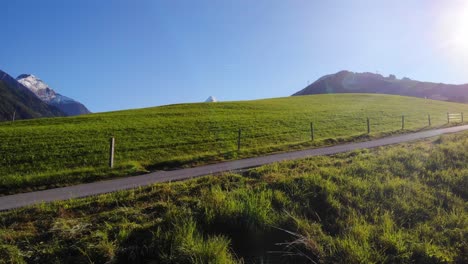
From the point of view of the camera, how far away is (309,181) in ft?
A: 26.2

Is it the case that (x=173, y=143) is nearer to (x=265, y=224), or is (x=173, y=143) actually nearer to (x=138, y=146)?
(x=138, y=146)

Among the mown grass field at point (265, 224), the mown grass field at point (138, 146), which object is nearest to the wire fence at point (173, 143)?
the mown grass field at point (138, 146)

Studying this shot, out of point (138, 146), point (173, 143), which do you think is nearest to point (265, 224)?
point (138, 146)

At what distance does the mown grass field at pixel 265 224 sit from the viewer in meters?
4.92

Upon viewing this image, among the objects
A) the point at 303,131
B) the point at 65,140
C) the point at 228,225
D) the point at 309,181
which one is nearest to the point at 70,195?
the point at 228,225

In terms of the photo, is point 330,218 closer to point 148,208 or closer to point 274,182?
point 274,182

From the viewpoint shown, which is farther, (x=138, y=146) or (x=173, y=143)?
(x=173, y=143)

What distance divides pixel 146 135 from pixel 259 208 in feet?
69.4

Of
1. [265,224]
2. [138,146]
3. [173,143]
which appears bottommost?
[265,224]

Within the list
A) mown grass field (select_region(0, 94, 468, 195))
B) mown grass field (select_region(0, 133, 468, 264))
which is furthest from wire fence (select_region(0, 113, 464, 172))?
mown grass field (select_region(0, 133, 468, 264))

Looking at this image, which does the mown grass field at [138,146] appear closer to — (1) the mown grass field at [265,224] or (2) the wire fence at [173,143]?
(2) the wire fence at [173,143]

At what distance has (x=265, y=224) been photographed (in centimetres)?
592

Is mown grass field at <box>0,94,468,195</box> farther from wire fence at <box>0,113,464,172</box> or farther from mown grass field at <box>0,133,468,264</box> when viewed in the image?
mown grass field at <box>0,133,468,264</box>

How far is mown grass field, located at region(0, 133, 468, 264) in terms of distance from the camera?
492 cm
